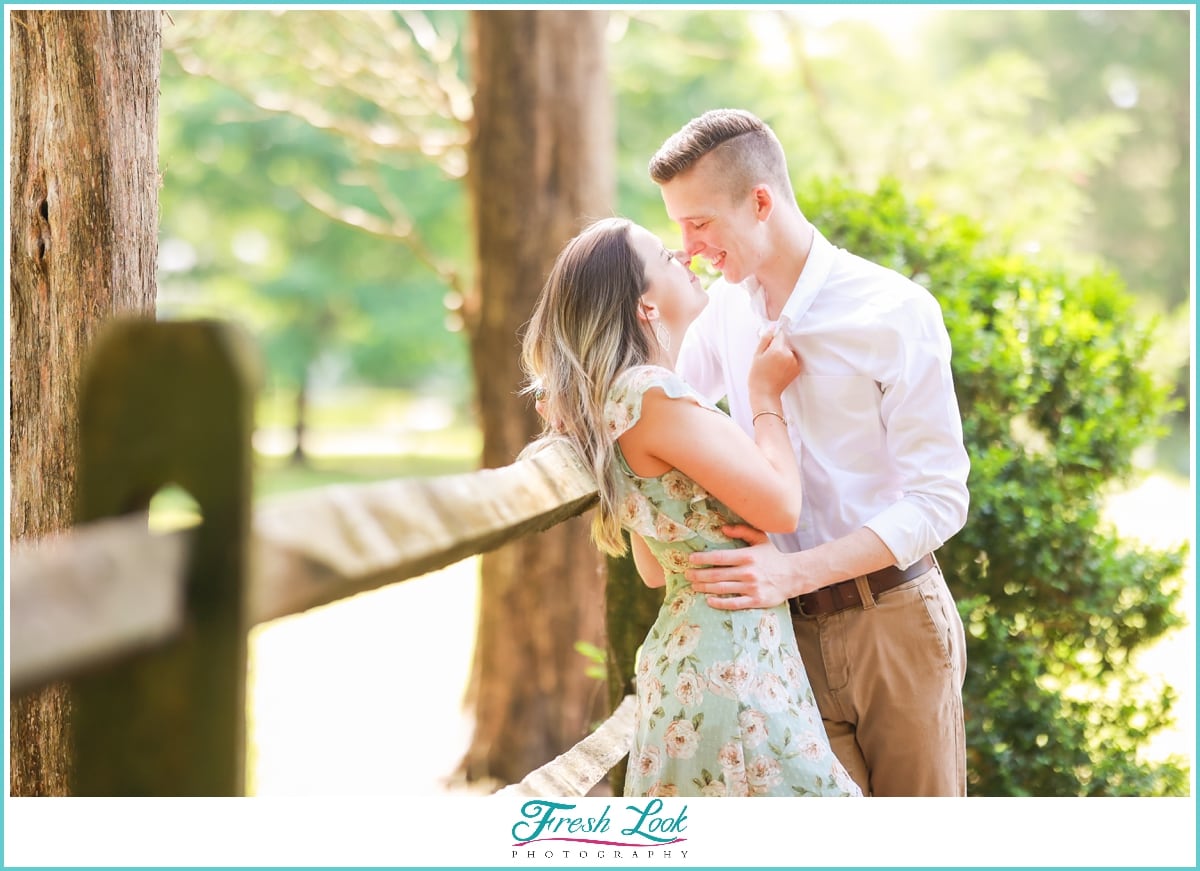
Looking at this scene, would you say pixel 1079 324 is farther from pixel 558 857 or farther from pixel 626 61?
pixel 626 61

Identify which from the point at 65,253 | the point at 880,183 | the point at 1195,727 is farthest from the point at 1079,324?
the point at 65,253

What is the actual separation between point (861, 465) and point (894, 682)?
0.54m

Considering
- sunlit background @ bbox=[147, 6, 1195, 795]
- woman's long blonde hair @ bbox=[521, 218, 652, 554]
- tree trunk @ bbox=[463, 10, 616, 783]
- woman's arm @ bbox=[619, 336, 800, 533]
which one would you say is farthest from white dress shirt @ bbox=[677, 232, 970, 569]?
tree trunk @ bbox=[463, 10, 616, 783]

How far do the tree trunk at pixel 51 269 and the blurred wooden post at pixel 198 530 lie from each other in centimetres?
163

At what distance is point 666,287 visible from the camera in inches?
93.5

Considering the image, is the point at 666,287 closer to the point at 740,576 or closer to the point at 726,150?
the point at 726,150

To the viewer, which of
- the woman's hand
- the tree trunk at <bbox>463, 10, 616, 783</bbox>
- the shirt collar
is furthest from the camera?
the tree trunk at <bbox>463, 10, 616, 783</bbox>

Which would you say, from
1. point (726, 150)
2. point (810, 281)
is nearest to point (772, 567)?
point (810, 281)

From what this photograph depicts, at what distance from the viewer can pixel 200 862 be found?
2.43 meters

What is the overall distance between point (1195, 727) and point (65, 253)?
341cm

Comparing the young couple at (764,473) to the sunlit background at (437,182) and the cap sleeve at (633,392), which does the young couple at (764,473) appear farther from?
the sunlit background at (437,182)

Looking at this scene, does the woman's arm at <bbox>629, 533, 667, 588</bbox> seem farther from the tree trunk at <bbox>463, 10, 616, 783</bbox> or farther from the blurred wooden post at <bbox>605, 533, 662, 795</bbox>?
the tree trunk at <bbox>463, 10, 616, 783</bbox>

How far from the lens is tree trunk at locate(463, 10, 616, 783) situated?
6.39 meters

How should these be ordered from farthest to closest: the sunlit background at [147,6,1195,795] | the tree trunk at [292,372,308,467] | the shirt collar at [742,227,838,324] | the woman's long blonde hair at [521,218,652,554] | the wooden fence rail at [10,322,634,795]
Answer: the tree trunk at [292,372,308,467] → the sunlit background at [147,6,1195,795] → the shirt collar at [742,227,838,324] → the woman's long blonde hair at [521,218,652,554] → the wooden fence rail at [10,322,634,795]
